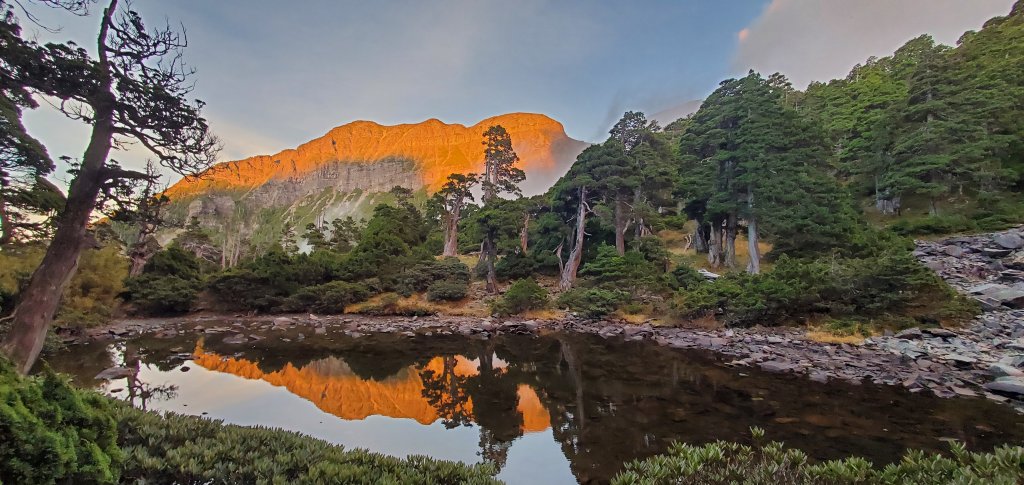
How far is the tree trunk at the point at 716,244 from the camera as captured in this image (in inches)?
971

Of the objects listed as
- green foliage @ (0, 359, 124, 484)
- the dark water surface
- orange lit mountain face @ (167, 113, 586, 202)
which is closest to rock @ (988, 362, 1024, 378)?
the dark water surface

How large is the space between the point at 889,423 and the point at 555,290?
18.6 m

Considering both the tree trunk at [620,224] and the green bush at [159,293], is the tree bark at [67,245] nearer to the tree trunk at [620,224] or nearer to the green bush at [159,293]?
the green bush at [159,293]

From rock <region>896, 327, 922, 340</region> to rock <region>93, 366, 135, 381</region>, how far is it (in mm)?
21978

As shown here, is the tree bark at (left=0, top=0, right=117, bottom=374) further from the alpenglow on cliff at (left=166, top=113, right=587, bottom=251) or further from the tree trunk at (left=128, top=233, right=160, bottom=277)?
the alpenglow on cliff at (left=166, top=113, right=587, bottom=251)

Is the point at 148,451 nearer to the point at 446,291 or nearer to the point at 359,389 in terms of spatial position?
the point at 359,389

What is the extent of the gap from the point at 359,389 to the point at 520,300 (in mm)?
11805

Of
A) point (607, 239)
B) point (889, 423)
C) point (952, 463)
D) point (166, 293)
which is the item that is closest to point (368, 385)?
point (952, 463)

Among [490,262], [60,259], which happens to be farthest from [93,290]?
[490,262]

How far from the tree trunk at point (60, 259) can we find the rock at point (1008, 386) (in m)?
17.9

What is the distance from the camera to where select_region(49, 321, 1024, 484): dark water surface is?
6348 mm

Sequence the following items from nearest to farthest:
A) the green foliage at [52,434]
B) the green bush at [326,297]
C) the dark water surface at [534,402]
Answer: the green foliage at [52,434]
the dark water surface at [534,402]
the green bush at [326,297]

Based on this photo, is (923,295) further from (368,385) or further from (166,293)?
(166,293)

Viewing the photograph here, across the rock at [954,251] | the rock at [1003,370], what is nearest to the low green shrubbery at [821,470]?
the rock at [1003,370]
